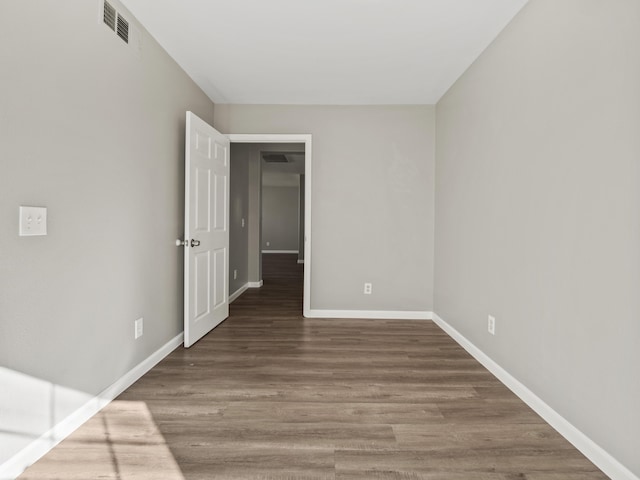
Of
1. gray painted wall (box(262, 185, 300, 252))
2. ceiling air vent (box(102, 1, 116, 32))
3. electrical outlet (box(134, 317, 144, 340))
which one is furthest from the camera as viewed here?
gray painted wall (box(262, 185, 300, 252))

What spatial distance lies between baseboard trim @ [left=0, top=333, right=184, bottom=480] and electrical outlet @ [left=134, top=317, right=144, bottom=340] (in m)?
0.21

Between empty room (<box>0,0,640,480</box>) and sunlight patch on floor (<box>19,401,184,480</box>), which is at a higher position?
empty room (<box>0,0,640,480</box>)

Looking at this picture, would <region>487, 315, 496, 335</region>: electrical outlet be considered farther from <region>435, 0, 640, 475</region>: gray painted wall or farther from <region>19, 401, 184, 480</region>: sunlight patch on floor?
<region>19, 401, 184, 480</region>: sunlight patch on floor

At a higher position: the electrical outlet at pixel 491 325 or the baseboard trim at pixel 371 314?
the electrical outlet at pixel 491 325

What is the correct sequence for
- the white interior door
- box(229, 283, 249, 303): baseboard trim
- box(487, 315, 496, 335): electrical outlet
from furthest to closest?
box(229, 283, 249, 303): baseboard trim
the white interior door
box(487, 315, 496, 335): electrical outlet

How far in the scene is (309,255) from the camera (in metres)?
4.33

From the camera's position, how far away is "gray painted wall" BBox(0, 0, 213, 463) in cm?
157

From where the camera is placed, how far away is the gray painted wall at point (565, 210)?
1568mm

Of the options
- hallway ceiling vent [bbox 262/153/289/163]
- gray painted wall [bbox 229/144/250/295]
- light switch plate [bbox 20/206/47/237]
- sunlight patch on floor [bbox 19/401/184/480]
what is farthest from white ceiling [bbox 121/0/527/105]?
hallway ceiling vent [bbox 262/153/289/163]

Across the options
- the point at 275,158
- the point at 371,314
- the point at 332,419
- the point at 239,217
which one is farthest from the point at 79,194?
the point at 275,158

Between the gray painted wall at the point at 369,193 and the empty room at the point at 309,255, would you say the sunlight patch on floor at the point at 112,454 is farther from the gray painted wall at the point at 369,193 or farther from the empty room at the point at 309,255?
the gray painted wall at the point at 369,193

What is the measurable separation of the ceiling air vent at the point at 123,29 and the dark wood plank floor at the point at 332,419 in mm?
2252

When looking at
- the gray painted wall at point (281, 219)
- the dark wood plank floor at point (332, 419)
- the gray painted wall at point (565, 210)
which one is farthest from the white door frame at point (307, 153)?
the gray painted wall at point (281, 219)

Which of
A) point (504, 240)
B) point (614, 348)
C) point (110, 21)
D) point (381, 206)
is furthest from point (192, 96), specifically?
point (614, 348)
